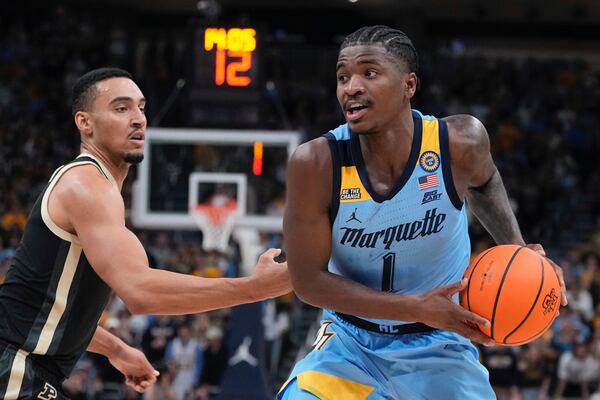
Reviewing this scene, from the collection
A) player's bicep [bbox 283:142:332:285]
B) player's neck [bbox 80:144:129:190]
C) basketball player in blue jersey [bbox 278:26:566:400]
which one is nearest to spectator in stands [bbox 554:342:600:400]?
basketball player in blue jersey [bbox 278:26:566:400]

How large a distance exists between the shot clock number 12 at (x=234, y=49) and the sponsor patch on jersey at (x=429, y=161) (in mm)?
6610

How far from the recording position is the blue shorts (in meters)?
3.96

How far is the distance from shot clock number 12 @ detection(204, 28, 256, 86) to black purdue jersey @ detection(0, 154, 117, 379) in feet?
22.2

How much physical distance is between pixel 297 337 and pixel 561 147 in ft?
22.2

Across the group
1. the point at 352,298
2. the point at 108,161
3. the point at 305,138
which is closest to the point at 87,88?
the point at 108,161

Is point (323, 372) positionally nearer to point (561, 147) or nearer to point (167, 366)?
point (167, 366)

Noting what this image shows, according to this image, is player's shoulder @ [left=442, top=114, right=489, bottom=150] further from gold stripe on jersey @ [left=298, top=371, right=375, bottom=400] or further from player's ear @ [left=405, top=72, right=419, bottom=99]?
gold stripe on jersey @ [left=298, top=371, right=375, bottom=400]

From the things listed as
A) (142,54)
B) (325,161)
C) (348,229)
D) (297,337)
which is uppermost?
(142,54)

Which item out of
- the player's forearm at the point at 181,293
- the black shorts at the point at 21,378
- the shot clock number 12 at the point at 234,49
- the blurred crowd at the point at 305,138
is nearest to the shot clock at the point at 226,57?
the shot clock number 12 at the point at 234,49

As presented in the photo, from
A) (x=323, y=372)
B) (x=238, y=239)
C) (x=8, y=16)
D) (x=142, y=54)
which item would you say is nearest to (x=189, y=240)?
(x=238, y=239)

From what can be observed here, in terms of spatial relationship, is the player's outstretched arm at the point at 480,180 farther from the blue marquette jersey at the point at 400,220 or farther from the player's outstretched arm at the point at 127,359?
the player's outstretched arm at the point at 127,359

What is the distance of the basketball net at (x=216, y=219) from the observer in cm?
1083

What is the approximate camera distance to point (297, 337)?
43.7ft

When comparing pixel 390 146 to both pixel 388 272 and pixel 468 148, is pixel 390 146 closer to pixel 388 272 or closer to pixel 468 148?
pixel 468 148
